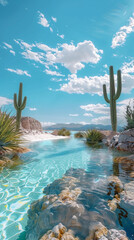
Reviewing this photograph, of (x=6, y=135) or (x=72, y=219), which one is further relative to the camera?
(x=6, y=135)

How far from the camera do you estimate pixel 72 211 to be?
75.8 inches

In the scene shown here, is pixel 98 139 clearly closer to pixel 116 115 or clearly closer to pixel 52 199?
pixel 116 115

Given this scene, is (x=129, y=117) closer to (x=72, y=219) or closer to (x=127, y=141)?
(x=127, y=141)

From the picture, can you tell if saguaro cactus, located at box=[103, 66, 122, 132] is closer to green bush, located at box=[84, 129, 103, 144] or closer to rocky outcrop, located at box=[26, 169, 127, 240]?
green bush, located at box=[84, 129, 103, 144]

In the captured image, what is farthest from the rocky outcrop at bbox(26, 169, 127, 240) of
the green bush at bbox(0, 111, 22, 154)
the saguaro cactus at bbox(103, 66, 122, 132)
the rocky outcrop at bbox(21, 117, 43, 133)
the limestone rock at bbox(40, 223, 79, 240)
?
the rocky outcrop at bbox(21, 117, 43, 133)

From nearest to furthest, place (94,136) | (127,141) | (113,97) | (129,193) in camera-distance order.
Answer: (129,193)
(127,141)
(113,97)
(94,136)

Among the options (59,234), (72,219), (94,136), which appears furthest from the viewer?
(94,136)

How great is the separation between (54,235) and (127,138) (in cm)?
829

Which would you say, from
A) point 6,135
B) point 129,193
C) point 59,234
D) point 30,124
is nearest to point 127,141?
point 129,193

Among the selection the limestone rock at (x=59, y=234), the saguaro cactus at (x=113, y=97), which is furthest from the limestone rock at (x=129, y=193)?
the saguaro cactus at (x=113, y=97)

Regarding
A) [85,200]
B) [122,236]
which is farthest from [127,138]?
[122,236]

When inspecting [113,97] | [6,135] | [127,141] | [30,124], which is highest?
[113,97]

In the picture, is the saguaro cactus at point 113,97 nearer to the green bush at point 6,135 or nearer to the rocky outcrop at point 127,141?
the rocky outcrop at point 127,141

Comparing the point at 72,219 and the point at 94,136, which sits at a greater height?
the point at 94,136
